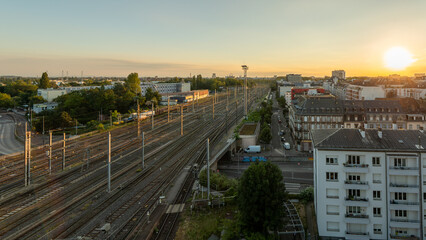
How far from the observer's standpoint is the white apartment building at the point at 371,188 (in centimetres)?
1812

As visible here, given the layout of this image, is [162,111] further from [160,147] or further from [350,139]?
[350,139]

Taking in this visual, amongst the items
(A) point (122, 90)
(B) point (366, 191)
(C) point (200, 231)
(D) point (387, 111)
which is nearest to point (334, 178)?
(B) point (366, 191)

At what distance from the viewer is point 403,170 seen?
18.3 meters

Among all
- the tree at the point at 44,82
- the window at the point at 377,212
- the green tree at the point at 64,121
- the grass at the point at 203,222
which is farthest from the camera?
the tree at the point at 44,82

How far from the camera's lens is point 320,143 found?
19.6 metres

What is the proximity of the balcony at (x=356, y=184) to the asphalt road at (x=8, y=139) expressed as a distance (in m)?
42.4

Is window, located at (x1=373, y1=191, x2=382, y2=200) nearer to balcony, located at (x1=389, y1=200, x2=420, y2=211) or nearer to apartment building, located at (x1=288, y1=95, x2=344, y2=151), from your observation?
balcony, located at (x1=389, y1=200, x2=420, y2=211)

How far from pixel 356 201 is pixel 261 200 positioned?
22.8 ft

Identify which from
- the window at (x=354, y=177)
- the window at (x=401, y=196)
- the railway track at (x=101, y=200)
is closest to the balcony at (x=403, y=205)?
the window at (x=401, y=196)

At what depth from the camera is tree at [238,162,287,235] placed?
16516 mm

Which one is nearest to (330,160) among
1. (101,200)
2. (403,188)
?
(403,188)

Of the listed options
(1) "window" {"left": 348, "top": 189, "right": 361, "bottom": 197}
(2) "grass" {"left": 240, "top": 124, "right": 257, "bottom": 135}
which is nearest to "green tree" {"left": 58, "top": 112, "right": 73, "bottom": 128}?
(2) "grass" {"left": 240, "top": 124, "right": 257, "bottom": 135}

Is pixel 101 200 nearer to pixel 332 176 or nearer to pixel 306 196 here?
pixel 306 196

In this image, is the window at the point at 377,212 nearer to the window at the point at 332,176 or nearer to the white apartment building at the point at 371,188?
the white apartment building at the point at 371,188
